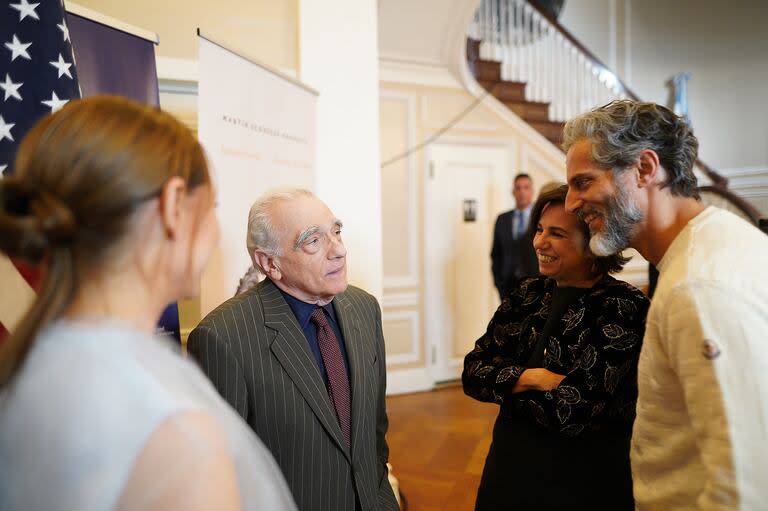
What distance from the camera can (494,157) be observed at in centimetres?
521

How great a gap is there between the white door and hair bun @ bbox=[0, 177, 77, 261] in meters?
4.39

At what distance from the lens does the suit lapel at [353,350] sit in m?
1.47

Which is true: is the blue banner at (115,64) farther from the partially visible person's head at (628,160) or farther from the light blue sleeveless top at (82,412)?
the partially visible person's head at (628,160)

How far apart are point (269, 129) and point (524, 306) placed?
149 centimetres

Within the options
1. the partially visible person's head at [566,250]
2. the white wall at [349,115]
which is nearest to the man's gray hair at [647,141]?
the partially visible person's head at [566,250]

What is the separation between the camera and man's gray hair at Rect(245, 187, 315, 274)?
60.5 inches

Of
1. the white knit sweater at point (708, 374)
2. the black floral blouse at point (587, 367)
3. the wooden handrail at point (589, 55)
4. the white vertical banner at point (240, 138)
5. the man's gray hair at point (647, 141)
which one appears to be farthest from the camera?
the wooden handrail at point (589, 55)

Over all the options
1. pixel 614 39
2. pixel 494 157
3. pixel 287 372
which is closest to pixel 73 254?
pixel 287 372

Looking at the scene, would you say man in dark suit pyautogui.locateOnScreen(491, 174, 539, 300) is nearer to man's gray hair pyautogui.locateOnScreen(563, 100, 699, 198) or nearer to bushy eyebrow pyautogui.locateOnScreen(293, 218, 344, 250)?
bushy eyebrow pyautogui.locateOnScreen(293, 218, 344, 250)

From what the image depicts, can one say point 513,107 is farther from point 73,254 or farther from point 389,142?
point 73,254

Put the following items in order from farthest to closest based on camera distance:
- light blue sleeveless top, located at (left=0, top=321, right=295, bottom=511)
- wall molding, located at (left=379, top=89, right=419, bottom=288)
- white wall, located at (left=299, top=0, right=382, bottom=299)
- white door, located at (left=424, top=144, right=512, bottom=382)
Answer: white door, located at (left=424, top=144, right=512, bottom=382) → wall molding, located at (left=379, top=89, right=419, bottom=288) → white wall, located at (left=299, top=0, right=382, bottom=299) → light blue sleeveless top, located at (left=0, top=321, right=295, bottom=511)

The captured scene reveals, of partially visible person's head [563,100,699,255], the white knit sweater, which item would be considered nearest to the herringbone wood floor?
the white knit sweater

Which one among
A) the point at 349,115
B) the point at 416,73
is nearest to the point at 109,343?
the point at 349,115

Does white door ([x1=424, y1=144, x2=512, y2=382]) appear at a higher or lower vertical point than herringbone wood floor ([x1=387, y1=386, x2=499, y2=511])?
higher
